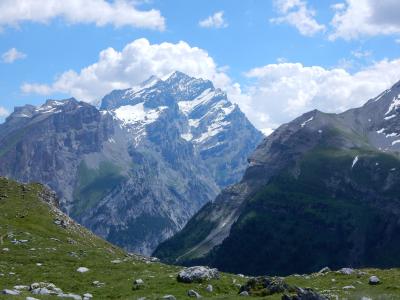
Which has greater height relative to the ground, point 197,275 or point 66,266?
point 66,266

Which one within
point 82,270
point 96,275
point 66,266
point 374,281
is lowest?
point 374,281

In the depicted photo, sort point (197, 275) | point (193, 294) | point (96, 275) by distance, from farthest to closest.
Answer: point (96, 275) < point (197, 275) < point (193, 294)

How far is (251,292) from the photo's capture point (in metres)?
42.0

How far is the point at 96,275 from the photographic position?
52219 mm

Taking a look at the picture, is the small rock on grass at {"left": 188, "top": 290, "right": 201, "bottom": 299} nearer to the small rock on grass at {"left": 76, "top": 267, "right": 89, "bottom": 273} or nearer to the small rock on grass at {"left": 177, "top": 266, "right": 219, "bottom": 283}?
the small rock on grass at {"left": 177, "top": 266, "right": 219, "bottom": 283}

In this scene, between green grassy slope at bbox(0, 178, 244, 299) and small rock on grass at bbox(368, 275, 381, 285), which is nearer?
green grassy slope at bbox(0, 178, 244, 299)

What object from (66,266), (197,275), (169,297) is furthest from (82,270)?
(169,297)

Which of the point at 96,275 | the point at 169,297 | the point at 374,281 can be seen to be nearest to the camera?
the point at 169,297

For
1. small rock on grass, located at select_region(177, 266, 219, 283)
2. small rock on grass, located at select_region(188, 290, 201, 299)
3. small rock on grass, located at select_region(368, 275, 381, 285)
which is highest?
small rock on grass, located at select_region(177, 266, 219, 283)

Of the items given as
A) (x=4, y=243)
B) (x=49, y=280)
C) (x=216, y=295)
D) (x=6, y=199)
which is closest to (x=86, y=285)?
(x=49, y=280)

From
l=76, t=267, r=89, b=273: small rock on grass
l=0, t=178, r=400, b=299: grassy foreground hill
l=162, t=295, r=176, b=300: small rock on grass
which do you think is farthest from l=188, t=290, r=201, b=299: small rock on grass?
l=76, t=267, r=89, b=273: small rock on grass

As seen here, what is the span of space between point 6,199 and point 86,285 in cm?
5092

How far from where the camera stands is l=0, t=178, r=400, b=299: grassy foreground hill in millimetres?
43500

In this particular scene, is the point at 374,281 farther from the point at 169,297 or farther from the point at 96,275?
the point at 96,275
